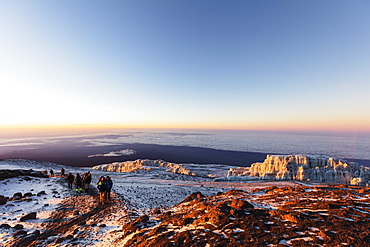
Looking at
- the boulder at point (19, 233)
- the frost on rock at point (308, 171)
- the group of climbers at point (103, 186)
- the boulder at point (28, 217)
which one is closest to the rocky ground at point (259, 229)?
the boulder at point (19, 233)

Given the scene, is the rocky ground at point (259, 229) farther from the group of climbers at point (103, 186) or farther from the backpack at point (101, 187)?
the backpack at point (101, 187)

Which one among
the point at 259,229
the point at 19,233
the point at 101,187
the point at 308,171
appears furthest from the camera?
the point at 308,171

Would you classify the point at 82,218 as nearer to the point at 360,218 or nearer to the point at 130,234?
the point at 130,234

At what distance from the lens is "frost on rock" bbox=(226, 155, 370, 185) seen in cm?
2978

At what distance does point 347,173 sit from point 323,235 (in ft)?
124

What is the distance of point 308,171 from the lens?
3192cm

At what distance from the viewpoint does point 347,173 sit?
2969cm

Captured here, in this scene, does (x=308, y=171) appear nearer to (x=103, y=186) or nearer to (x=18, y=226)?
(x=103, y=186)

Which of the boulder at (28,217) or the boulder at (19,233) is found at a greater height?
the boulder at (19,233)

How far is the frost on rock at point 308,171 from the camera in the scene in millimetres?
29781

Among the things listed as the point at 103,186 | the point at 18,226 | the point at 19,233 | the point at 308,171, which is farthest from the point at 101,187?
the point at 308,171

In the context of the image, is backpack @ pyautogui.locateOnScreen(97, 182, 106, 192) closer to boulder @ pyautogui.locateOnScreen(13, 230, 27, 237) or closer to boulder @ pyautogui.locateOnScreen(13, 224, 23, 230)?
boulder @ pyautogui.locateOnScreen(13, 224, 23, 230)

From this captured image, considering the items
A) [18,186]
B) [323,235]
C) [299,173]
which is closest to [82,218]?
[323,235]

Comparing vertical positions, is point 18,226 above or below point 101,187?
below
